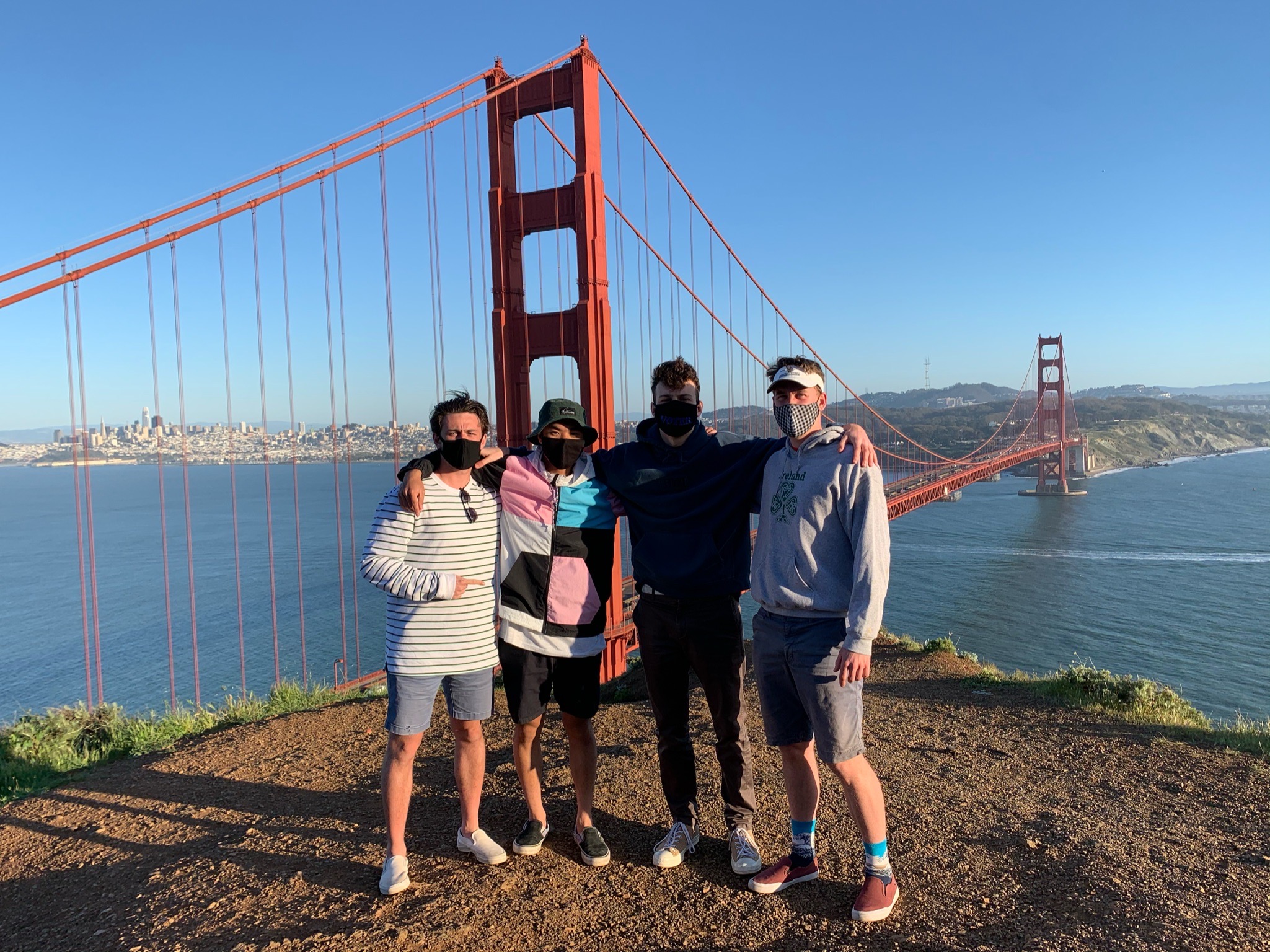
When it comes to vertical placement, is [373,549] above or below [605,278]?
below

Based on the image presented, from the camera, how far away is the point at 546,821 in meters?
2.89

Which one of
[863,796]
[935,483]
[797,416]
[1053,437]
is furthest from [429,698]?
[1053,437]

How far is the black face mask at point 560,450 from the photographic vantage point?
263 cm

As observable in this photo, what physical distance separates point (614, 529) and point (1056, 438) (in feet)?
223

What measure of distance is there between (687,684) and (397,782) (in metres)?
1.02

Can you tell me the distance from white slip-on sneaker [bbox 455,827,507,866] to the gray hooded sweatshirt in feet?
4.20

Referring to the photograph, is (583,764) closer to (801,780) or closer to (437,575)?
(801,780)

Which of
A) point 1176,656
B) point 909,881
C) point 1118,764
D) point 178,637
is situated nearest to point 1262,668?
point 1176,656

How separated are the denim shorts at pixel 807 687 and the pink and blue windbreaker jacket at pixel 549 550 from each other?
0.58 m

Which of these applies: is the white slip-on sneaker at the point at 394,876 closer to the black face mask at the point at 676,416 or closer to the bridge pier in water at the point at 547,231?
the black face mask at the point at 676,416

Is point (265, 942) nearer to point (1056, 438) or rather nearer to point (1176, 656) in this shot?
point (1176, 656)

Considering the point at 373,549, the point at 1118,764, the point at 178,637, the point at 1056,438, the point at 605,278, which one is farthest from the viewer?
the point at 1056,438

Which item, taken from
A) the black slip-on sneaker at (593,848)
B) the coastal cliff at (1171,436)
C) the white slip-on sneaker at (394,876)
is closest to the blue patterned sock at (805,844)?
the black slip-on sneaker at (593,848)

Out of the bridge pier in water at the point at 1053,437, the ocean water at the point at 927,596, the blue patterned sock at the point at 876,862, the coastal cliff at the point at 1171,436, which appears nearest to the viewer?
the blue patterned sock at the point at 876,862
